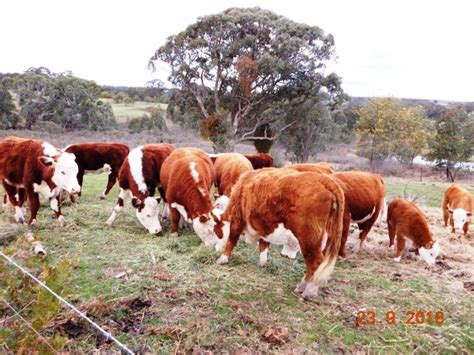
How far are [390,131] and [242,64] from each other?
1855 centimetres

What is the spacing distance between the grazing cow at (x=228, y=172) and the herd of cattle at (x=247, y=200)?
0.03 meters

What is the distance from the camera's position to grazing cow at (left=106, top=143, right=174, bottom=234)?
7.36 meters

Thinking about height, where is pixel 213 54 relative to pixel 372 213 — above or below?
above

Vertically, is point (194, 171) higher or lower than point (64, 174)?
higher

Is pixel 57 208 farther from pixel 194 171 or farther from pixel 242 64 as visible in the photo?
pixel 242 64

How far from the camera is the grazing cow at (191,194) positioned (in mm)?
6516

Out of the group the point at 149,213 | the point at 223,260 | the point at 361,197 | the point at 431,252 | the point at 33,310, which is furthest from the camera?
the point at 149,213

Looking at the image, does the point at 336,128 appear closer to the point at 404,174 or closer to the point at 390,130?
the point at 390,130

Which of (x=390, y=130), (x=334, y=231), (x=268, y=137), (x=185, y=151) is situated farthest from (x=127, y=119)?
(x=334, y=231)

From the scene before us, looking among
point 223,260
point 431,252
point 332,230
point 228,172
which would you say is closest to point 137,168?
point 228,172

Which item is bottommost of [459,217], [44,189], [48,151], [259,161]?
[459,217]

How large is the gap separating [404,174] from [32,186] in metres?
31.0

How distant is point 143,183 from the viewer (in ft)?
25.1

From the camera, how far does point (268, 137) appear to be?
97.5ft
